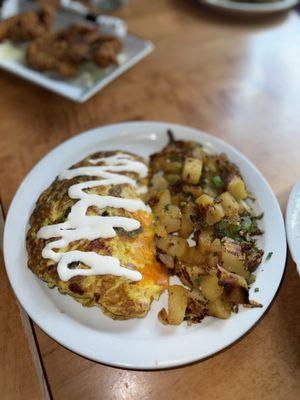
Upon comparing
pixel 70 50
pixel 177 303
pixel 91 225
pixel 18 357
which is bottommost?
pixel 18 357

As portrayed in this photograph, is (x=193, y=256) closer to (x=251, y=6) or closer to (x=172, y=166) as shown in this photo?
(x=172, y=166)

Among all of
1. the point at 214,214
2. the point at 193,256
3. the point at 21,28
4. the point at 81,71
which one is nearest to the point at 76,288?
the point at 193,256

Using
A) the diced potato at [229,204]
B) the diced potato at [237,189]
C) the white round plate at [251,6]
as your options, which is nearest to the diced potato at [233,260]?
the diced potato at [229,204]

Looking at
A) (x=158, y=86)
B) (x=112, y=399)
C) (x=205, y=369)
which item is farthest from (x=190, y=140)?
(x=112, y=399)

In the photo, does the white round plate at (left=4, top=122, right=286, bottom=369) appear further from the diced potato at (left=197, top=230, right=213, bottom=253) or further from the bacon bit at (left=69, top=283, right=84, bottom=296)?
the diced potato at (left=197, top=230, right=213, bottom=253)

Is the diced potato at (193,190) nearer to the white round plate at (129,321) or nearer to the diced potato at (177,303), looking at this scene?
the white round plate at (129,321)
